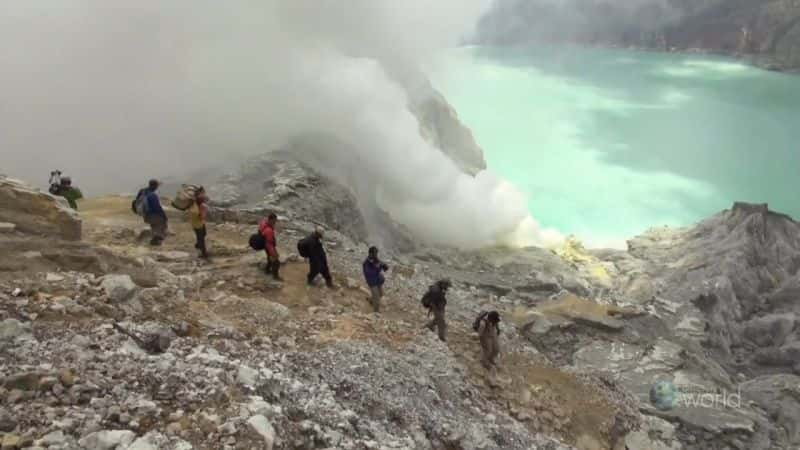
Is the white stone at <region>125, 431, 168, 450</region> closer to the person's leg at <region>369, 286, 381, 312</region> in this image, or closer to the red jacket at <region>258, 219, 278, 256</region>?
the red jacket at <region>258, 219, 278, 256</region>

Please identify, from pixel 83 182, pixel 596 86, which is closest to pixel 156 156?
pixel 83 182

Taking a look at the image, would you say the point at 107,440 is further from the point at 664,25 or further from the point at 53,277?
the point at 664,25

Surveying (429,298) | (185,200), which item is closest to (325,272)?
(429,298)

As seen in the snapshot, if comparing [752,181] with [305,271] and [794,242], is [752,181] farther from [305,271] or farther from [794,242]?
[305,271]

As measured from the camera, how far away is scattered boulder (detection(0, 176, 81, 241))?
10.2 metres

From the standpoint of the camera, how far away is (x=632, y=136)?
7475 centimetres

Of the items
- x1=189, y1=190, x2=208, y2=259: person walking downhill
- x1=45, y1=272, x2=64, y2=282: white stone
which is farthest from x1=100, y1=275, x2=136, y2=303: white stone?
x1=189, y1=190, x2=208, y2=259: person walking downhill

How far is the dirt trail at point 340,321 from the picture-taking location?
423 inches

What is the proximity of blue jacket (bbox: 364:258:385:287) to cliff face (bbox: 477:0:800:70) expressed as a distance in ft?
397

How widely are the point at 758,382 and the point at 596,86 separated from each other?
93.6m

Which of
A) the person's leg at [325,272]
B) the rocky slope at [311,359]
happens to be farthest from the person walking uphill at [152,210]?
the person's leg at [325,272]

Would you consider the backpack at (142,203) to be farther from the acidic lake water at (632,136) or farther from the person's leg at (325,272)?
the acidic lake water at (632,136)

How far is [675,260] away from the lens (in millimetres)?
33656

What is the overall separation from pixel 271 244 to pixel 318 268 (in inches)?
41.8
